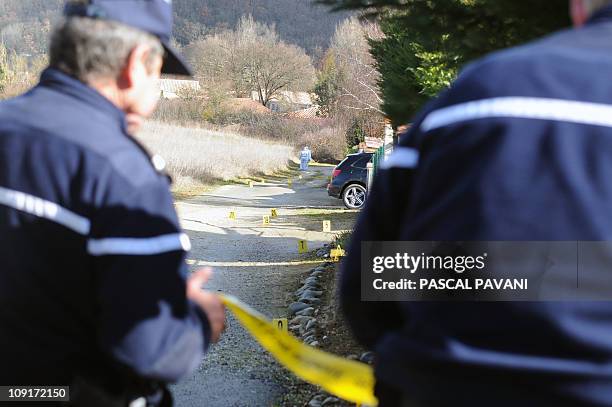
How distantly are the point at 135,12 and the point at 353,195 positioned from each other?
64.1ft

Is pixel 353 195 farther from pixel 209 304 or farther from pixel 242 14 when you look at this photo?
pixel 242 14

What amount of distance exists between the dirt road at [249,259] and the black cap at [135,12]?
14.7ft

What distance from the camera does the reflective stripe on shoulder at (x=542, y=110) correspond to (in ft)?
4.63

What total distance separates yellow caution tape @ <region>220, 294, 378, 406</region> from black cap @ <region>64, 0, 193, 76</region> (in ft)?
3.73

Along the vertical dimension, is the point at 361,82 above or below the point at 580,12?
above

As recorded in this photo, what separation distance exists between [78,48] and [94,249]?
60cm

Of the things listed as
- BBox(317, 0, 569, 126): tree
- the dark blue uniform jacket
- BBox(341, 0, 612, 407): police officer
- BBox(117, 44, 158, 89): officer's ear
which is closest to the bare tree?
BBox(317, 0, 569, 126): tree

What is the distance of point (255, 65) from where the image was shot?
6956 cm

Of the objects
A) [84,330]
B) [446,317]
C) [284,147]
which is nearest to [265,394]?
[84,330]

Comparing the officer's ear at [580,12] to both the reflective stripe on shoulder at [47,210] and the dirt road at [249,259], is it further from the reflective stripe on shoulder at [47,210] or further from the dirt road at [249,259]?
the dirt road at [249,259]

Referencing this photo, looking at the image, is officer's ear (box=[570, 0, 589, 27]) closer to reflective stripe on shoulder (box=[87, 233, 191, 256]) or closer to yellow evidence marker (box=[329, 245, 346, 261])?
reflective stripe on shoulder (box=[87, 233, 191, 256])

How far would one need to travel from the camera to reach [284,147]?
50750 mm

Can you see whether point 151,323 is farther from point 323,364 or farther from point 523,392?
point 323,364

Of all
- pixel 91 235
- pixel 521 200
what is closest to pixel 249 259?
pixel 91 235
